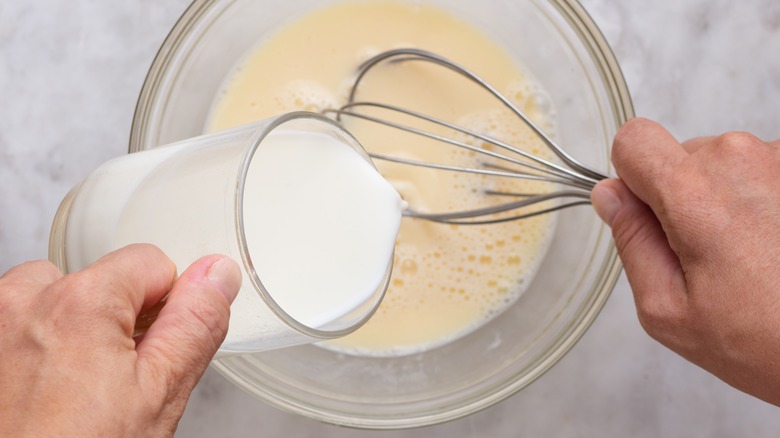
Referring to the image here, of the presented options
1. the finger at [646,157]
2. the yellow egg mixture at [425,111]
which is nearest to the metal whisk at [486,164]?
the yellow egg mixture at [425,111]

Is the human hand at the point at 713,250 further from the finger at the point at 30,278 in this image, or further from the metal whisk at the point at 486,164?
the finger at the point at 30,278

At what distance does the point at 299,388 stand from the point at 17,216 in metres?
0.47

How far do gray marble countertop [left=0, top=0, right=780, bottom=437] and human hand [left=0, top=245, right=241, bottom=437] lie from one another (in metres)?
0.49

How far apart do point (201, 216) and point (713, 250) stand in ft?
1.56

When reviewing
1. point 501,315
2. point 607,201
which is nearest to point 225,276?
point 607,201

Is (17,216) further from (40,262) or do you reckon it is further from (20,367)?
(20,367)

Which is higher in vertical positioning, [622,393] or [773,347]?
[622,393]

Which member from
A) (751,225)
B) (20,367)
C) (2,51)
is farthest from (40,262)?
(751,225)

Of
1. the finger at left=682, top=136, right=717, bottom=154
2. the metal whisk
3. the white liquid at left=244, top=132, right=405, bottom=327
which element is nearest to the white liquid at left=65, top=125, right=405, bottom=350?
the white liquid at left=244, top=132, right=405, bottom=327

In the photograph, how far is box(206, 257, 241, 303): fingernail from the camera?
64 centimetres

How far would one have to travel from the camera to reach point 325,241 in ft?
2.50

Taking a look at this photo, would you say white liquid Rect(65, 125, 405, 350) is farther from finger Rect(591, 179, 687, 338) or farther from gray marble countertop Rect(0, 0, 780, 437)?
gray marble countertop Rect(0, 0, 780, 437)

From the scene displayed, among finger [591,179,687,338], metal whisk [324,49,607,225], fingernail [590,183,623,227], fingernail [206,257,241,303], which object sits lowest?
fingernail [206,257,241,303]

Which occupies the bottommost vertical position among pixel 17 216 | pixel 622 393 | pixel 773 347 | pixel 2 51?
pixel 773 347
